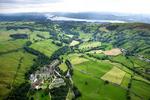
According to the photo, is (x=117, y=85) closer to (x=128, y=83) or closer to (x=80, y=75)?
(x=128, y=83)

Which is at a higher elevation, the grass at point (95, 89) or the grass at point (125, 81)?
the grass at point (95, 89)

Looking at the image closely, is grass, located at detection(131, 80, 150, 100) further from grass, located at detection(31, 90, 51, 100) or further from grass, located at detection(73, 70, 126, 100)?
grass, located at detection(31, 90, 51, 100)

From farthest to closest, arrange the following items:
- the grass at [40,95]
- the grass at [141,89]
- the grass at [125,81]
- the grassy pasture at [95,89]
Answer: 1. the grass at [125,81]
2. the grass at [141,89]
3. the grassy pasture at [95,89]
4. the grass at [40,95]

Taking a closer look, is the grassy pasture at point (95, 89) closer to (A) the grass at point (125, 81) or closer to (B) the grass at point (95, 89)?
(B) the grass at point (95, 89)

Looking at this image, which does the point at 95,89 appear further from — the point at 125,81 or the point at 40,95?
the point at 40,95

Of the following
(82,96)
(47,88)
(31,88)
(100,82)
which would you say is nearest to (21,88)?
(31,88)

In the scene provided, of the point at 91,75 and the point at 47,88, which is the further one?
the point at 91,75

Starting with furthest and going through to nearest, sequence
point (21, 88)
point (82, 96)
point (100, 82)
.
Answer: point (100, 82) → point (21, 88) → point (82, 96)

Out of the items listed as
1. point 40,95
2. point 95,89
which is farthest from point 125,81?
point 40,95

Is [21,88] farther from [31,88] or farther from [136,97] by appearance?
[136,97]

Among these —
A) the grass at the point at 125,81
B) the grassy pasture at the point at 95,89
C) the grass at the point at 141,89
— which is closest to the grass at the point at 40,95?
the grassy pasture at the point at 95,89

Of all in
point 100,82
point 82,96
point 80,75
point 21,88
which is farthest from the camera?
point 80,75
